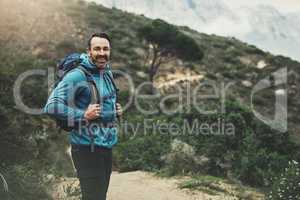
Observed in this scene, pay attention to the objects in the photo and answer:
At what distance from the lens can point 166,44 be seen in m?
37.2

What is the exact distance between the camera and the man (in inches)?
177

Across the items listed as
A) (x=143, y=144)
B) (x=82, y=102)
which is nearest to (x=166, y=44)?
(x=143, y=144)

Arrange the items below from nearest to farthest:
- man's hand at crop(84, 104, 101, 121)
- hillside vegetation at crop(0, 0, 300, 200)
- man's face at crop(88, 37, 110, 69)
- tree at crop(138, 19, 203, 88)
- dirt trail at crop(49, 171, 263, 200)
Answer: man's hand at crop(84, 104, 101, 121) < man's face at crop(88, 37, 110, 69) < hillside vegetation at crop(0, 0, 300, 200) < dirt trail at crop(49, 171, 263, 200) < tree at crop(138, 19, 203, 88)

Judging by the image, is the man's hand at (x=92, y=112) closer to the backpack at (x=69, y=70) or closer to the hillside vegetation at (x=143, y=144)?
the backpack at (x=69, y=70)

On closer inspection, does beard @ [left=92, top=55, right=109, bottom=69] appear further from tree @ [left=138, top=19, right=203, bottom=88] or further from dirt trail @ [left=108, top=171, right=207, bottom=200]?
tree @ [left=138, top=19, right=203, bottom=88]

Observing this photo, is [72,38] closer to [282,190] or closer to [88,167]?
[282,190]

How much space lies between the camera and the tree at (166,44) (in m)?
36.7

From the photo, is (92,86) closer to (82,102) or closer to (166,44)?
(82,102)

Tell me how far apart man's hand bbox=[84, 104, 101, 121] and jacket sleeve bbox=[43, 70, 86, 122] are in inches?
2.2

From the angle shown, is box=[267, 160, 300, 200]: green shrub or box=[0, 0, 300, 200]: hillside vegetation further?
box=[267, 160, 300, 200]: green shrub

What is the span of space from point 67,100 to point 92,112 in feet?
0.72

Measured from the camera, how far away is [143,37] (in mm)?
39062

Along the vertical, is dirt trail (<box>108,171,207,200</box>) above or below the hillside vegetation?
below

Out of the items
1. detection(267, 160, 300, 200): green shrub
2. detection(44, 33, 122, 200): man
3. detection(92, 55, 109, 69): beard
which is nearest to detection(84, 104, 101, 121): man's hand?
detection(44, 33, 122, 200): man
